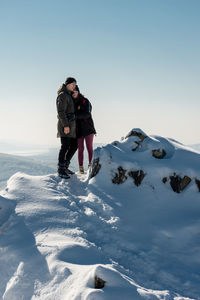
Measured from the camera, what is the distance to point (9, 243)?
3818 millimetres

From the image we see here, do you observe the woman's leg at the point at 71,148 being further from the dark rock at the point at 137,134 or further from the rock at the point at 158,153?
the rock at the point at 158,153

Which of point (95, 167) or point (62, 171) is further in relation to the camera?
point (62, 171)

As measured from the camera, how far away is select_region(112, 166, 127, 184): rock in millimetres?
6250

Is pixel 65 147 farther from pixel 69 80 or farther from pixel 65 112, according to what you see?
pixel 69 80

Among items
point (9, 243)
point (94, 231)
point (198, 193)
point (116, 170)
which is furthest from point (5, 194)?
point (198, 193)

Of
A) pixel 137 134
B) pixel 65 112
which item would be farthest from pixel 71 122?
pixel 137 134

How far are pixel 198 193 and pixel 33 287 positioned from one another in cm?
417

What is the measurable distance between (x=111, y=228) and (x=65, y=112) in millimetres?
3850

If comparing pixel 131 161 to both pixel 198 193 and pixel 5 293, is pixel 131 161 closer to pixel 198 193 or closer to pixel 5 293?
pixel 198 193

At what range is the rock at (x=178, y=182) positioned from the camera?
5777 millimetres

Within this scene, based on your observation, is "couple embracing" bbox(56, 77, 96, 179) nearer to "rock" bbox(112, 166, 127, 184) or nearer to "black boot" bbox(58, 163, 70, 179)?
"black boot" bbox(58, 163, 70, 179)

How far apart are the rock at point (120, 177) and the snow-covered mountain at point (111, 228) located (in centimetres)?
3

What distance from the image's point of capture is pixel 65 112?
712 centimetres

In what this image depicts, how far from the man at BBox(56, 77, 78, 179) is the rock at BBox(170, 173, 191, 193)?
3.20m
